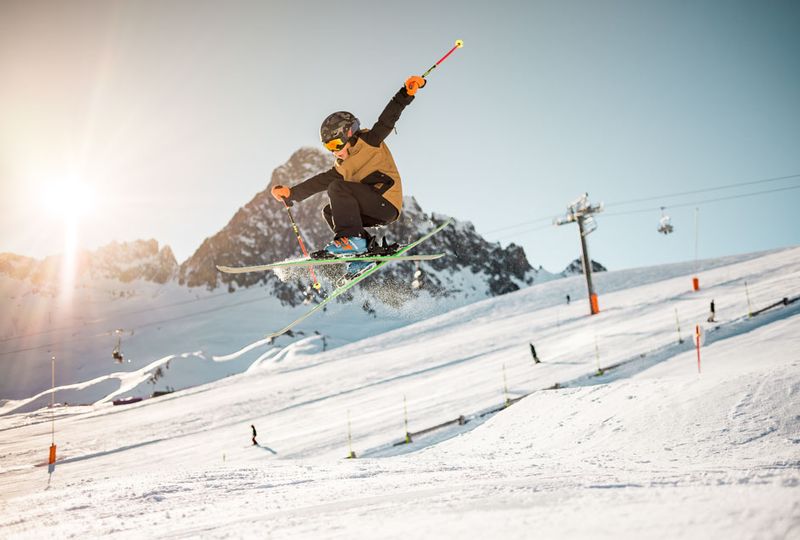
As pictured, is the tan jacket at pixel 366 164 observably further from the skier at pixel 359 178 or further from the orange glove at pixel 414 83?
the orange glove at pixel 414 83

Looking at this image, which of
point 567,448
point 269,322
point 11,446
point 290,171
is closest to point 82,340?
point 269,322

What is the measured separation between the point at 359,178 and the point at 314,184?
680mm

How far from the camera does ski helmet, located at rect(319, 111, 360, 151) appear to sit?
4.42 meters

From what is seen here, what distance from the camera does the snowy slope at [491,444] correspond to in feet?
7.80

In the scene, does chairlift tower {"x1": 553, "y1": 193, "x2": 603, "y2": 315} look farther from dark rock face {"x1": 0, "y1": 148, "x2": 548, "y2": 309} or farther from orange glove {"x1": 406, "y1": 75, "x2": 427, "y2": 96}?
dark rock face {"x1": 0, "y1": 148, "x2": 548, "y2": 309}

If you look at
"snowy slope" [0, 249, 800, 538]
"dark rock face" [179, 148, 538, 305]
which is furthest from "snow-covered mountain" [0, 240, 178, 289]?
"snowy slope" [0, 249, 800, 538]

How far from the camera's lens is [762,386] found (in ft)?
21.9

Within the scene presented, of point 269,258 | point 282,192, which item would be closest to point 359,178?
point 282,192

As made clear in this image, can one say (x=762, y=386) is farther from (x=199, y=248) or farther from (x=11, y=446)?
(x=199, y=248)

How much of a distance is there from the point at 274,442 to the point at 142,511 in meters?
11.2

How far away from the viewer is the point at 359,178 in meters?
4.65

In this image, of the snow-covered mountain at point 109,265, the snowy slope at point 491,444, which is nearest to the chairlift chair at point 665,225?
the snowy slope at point 491,444

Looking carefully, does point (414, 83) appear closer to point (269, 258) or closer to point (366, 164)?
point (366, 164)

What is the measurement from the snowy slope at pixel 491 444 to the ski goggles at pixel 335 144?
3204mm
